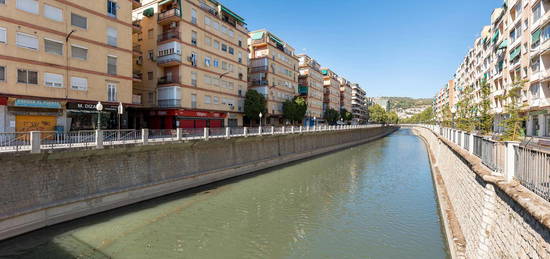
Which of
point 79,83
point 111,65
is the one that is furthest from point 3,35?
point 111,65

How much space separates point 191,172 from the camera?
19.9m

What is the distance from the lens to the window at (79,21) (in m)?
19.9

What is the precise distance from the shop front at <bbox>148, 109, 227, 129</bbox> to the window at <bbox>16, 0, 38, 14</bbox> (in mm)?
13962

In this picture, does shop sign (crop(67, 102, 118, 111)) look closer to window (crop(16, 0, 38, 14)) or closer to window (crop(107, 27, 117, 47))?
window (crop(107, 27, 117, 47))

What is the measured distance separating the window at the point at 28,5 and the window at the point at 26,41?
1.68 meters

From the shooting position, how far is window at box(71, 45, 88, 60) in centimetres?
1999

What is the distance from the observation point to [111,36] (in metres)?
22.6

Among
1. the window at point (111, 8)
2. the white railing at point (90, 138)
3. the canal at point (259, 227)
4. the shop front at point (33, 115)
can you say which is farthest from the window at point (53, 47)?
the canal at point (259, 227)

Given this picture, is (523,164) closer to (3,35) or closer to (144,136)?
(144,136)

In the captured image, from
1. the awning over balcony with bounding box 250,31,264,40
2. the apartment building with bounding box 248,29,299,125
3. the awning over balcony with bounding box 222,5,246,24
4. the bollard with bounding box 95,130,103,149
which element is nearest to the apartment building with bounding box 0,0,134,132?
the bollard with bounding box 95,130,103,149

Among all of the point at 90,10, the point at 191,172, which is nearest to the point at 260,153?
the point at 191,172

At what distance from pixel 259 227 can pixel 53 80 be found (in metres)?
19.0

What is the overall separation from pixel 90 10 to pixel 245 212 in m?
20.6

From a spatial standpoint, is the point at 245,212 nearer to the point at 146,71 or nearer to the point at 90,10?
the point at 90,10
